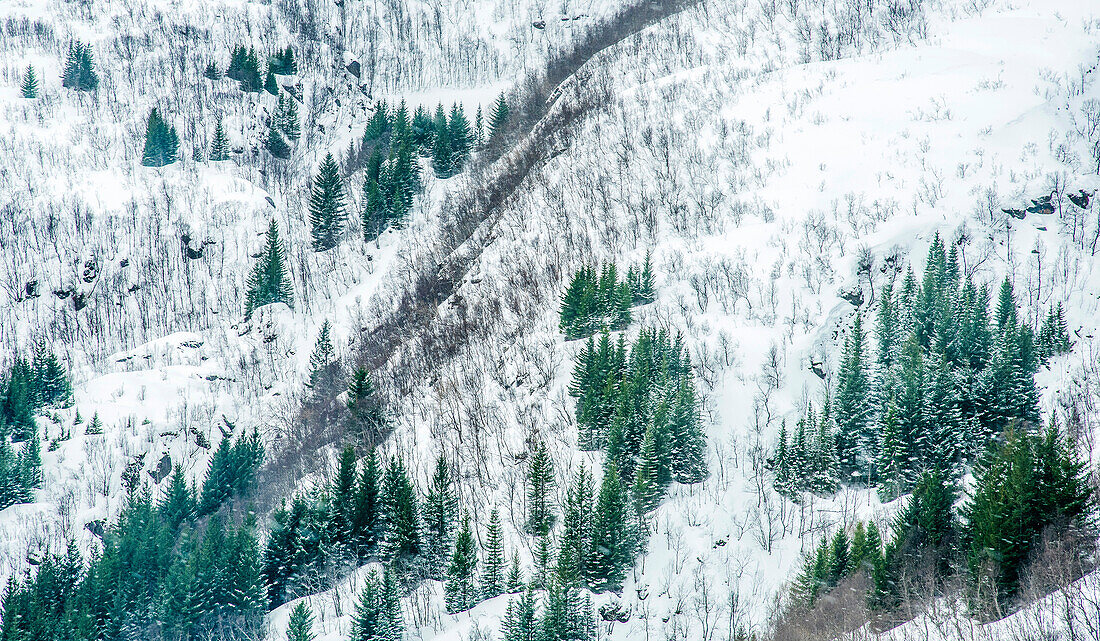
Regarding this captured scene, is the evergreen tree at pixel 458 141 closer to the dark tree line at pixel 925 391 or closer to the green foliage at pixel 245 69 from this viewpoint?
the green foliage at pixel 245 69

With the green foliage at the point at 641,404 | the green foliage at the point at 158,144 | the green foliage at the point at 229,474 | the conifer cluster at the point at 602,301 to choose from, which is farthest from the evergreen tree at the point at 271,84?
the green foliage at the point at 641,404

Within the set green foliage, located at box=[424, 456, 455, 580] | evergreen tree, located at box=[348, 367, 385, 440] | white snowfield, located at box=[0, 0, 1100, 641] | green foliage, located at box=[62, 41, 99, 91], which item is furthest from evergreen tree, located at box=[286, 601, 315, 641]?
green foliage, located at box=[62, 41, 99, 91]

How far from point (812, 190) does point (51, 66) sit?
10046cm

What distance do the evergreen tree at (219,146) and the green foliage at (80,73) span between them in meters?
20.9

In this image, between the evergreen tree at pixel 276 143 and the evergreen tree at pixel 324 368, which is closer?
the evergreen tree at pixel 324 368

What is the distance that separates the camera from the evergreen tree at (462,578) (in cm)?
3872

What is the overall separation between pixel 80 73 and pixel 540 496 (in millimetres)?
94414

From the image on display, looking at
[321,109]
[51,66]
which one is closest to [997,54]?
[321,109]

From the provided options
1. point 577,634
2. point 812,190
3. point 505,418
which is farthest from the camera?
point 812,190

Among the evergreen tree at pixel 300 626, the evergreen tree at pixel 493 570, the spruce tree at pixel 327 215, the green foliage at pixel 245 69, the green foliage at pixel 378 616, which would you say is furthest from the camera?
the green foliage at pixel 245 69

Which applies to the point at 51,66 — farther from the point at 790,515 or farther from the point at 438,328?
the point at 790,515

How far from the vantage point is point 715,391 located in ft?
154

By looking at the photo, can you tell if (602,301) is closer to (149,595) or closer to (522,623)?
(522,623)

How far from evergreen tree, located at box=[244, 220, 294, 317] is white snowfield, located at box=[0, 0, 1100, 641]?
4.58 ft
